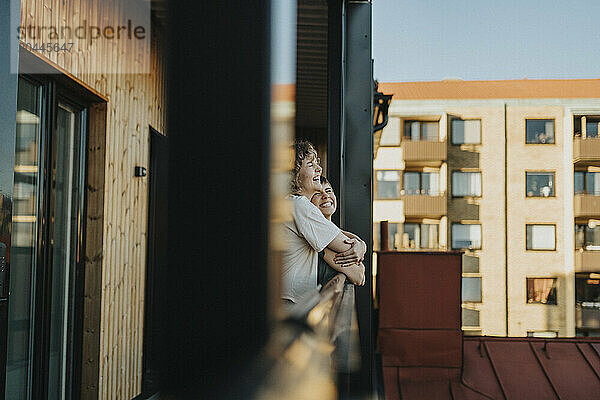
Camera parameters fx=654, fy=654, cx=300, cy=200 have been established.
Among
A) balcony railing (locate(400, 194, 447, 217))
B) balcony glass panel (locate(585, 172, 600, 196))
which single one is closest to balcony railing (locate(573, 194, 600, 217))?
balcony glass panel (locate(585, 172, 600, 196))

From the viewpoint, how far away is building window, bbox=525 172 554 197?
1993 centimetres

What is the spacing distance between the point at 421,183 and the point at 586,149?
16.1 ft

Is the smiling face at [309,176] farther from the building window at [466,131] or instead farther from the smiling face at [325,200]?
the building window at [466,131]

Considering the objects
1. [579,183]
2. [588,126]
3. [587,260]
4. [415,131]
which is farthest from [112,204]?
[588,126]

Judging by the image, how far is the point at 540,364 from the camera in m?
5.12

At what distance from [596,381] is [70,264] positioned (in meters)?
3.98

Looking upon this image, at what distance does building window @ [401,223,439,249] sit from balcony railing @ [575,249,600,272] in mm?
4160

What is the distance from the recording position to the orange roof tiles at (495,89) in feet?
67.9

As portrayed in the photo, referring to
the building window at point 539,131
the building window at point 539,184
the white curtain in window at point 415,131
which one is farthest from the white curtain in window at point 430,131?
the building window at point 539,184

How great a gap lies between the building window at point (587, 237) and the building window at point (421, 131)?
509cm

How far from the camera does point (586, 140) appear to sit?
19359 mm

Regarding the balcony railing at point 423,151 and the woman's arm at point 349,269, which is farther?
the balcony railing at point 423,151

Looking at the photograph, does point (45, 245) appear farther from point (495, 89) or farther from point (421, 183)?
point (495, 89)

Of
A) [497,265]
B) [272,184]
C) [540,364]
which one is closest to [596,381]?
[540,364]
